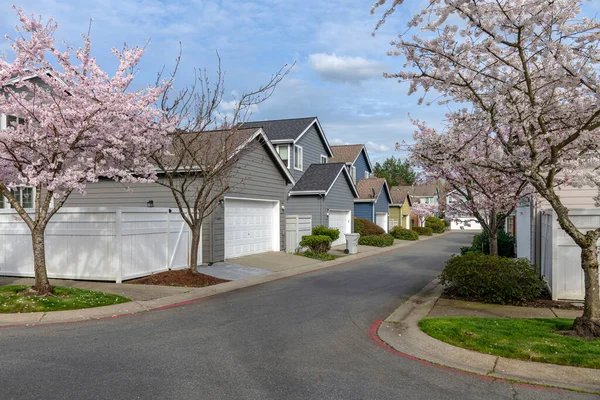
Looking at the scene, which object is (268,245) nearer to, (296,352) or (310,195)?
(310,195)

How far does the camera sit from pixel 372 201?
1563 inches

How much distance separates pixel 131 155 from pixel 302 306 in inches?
230

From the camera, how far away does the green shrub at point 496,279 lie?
35.1 ft

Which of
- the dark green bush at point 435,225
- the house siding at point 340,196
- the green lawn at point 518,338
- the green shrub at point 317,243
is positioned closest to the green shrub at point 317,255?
the green shrub at point 317,243

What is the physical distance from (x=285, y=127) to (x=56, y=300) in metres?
21.8

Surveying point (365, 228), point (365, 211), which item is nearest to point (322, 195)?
point (365, 228)

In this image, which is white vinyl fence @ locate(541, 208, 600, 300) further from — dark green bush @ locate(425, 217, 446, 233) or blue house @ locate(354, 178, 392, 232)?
dark green bush @ locate(425, 217, 446, 233)

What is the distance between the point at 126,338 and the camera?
7.88m

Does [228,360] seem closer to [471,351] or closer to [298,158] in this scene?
[471,351]

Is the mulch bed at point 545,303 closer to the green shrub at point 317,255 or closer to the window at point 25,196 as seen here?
the green shrub at point 317,255

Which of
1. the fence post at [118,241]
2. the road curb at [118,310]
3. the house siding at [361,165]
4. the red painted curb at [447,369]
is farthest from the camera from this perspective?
the house siding at [361,165]

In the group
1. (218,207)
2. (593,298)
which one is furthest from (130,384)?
(218,207)

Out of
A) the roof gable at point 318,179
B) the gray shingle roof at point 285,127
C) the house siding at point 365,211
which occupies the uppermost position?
the gray shingle roof at point 285,127

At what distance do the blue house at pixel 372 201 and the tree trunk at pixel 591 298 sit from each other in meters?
32.0
